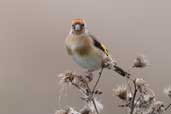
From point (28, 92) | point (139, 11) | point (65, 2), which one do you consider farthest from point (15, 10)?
point (28, 92)

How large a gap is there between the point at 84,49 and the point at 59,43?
176cm

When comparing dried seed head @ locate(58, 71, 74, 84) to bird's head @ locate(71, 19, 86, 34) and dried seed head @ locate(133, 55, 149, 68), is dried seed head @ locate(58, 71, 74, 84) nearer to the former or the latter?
dried seed head @ locate(133, 55, 149, 68)

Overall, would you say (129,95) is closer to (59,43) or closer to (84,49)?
(84,49)

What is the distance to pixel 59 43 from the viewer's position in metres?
3.96

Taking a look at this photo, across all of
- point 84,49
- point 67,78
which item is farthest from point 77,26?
point 67,78

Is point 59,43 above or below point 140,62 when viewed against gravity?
below

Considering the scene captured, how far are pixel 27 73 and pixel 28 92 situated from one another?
0.14 m

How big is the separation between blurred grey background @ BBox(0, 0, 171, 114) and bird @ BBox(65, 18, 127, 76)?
720mm

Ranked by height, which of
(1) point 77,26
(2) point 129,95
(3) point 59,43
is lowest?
(3) point 59,43

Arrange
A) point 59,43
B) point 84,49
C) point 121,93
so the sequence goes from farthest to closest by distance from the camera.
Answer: point 59,43, point 84,49, point 121,93

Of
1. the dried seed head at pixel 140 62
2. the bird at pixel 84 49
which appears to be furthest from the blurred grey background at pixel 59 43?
the dried seed head at pixel 140 62

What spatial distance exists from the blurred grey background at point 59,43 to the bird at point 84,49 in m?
0.72

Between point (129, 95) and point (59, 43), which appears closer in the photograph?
point (129, 95)

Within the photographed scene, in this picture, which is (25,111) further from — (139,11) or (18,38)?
(139,11)
